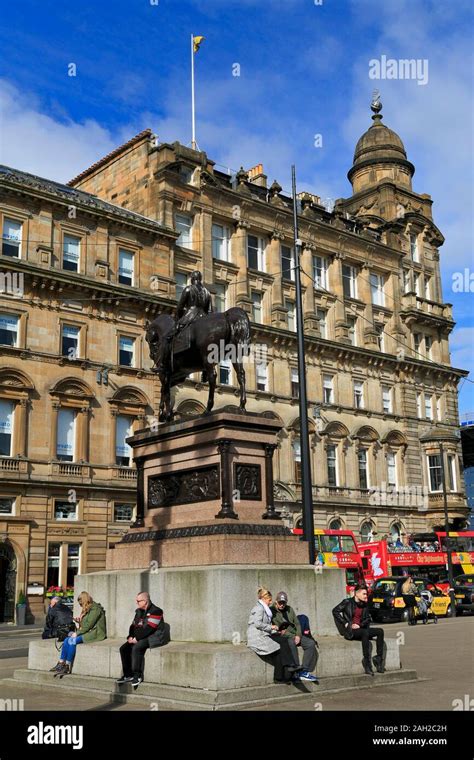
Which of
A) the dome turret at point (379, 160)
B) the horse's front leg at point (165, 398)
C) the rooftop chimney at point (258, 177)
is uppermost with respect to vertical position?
the dome turret at point (379, 160)

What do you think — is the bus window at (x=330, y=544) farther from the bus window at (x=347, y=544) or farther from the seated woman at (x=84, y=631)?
the seated woman at (x=84, y=631)

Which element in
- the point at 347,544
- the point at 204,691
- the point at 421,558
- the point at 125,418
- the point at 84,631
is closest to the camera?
the point at 204,691

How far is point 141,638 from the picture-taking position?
42.3 ft

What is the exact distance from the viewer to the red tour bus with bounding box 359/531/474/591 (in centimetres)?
4428

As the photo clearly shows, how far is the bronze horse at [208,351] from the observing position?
52.8 feet

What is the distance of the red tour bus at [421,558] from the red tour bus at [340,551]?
57 centimetres

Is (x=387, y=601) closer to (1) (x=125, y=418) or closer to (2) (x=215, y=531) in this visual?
(1) (x=125, y=418)

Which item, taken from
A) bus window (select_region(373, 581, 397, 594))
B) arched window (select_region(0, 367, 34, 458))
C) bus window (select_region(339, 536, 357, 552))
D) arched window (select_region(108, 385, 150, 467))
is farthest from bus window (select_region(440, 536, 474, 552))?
arched window (select_region(0, 367, 34, 458))

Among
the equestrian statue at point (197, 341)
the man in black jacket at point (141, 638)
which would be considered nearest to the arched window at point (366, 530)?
the equestrian statue at point (197, 341)

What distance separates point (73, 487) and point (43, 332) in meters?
7.57

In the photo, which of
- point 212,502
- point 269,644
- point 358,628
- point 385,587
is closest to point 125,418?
point 385,587

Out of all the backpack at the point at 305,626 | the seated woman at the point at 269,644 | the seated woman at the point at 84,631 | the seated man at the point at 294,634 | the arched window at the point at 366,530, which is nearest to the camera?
the seated woman at the point at 269,644

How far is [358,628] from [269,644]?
2.38m

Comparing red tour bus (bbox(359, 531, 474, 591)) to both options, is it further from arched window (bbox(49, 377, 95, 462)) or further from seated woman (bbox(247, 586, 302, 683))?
seated woman (bbox(247, 586, 302, 683))
